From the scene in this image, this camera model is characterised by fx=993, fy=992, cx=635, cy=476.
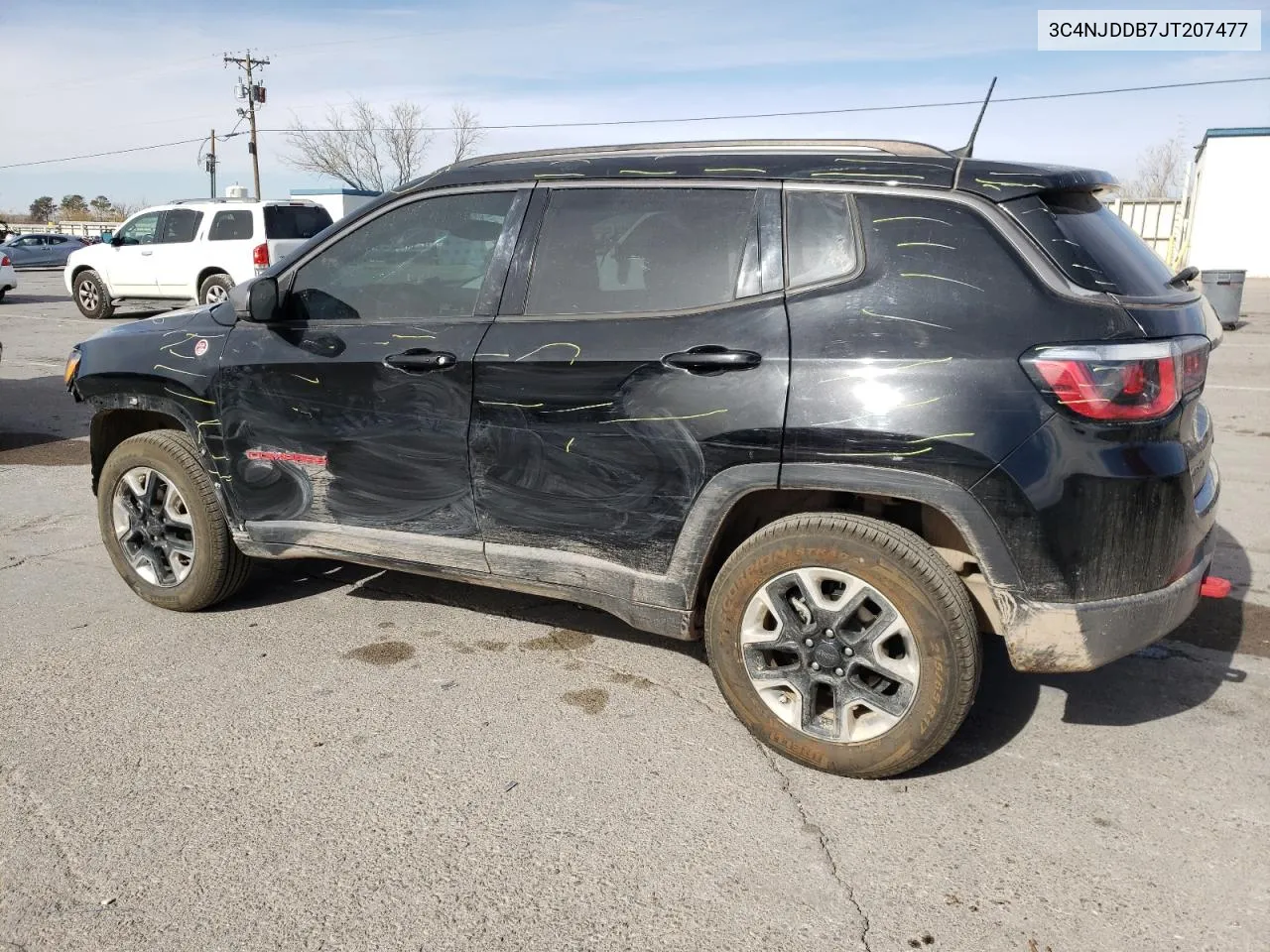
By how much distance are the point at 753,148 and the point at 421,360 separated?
1.39 m

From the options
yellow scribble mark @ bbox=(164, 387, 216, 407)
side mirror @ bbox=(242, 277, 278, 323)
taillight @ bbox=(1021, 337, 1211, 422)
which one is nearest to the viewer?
taillight @ bbox=(1021, 337, 1211, 422)

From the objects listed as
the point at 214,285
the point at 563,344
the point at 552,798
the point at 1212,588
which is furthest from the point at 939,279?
the point at 214,285

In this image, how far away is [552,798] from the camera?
302 centimetres

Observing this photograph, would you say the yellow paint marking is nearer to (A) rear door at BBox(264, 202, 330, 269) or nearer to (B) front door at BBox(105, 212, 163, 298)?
(A) rear door at BBox(264, 202, 330, 269)

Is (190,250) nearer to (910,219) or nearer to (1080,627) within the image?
(910,219)

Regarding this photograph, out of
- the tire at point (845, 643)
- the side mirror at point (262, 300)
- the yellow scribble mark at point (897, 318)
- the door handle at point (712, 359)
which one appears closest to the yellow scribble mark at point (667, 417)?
the door handle at point (712, 359)

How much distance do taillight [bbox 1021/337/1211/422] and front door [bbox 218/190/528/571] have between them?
190 centimetres

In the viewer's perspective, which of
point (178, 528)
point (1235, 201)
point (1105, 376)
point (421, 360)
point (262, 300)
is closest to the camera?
point (1105, 376)

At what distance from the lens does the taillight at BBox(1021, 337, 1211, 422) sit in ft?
8.93

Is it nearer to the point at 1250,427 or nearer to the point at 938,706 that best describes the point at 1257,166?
the point at 1250,427

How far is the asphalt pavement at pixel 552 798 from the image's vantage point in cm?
251

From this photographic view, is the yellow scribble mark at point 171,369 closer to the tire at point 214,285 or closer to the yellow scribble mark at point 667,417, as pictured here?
the yellow scribble mark at point 667,417

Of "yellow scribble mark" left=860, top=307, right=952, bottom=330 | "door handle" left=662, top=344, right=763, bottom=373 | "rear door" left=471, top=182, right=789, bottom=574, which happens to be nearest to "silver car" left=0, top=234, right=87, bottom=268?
"rear door" left=471, top=182, right=789, bottom=574

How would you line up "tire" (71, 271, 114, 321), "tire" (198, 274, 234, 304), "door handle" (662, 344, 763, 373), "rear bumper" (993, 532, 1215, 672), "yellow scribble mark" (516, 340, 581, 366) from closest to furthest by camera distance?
1. "rear bumper" (993, 532, 1215, 672)
2. "door handle" (662, 344, 763, 373)
3. "yellow scribble mark" (516, 340, 581, 366)
4. "tire" (198, 274, 234, 304)
5. "tire" (71, 271, 114, 321)
